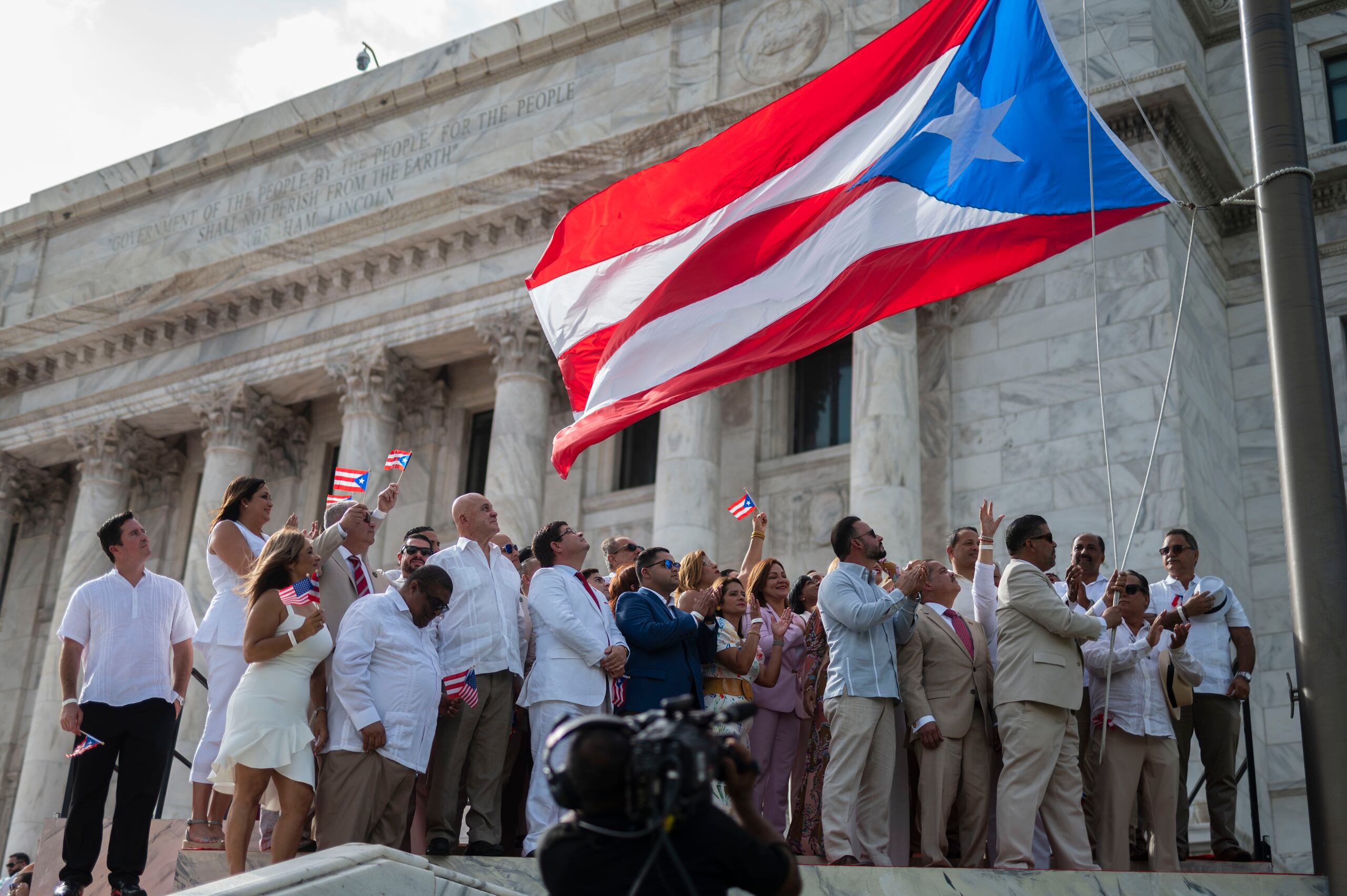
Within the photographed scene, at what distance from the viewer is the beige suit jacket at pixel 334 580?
28.2 ft

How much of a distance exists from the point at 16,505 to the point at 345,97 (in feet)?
33.1

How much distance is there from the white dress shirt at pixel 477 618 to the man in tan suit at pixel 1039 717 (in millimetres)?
2822

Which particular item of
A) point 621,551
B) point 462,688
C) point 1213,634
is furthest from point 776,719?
point 1213,634

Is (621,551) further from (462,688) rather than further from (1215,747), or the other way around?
(1215,747)

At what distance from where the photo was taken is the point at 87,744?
7.61 meters

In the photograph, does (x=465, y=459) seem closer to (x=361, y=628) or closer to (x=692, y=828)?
(x=361, y=628)

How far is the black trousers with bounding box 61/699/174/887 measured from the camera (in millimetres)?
7371

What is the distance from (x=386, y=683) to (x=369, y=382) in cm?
1432

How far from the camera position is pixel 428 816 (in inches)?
315

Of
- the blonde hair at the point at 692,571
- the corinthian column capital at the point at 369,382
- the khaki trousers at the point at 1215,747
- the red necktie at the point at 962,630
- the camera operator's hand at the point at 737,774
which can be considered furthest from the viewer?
the corinthian column capital at the point at 369,382

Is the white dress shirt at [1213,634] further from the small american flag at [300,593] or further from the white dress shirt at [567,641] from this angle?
the small american flag at [300,593]

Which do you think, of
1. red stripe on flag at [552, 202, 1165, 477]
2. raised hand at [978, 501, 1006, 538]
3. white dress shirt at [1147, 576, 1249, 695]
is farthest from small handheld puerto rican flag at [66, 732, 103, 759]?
white dress shirt at [1147, 576, 1249, 695]

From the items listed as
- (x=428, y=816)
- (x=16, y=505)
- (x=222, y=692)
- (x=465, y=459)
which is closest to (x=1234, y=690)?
(x=428, y=816)

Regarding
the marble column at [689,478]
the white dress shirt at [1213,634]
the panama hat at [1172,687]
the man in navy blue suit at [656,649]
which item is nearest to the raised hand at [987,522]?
the panama hat at [1172,687]
